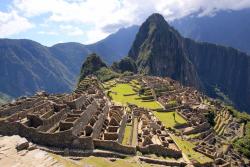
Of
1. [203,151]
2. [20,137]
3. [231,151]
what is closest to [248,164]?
[231,151]

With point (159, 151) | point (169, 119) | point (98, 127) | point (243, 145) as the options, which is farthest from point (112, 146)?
point (243, 145)

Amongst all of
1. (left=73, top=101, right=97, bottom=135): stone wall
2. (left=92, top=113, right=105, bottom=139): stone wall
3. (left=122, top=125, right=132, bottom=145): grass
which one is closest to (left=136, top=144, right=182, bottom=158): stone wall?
(left=122, top=125, right=132, bottom=145): grass

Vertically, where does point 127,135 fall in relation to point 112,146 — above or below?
below

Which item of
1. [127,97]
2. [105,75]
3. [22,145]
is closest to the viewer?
[22,145]

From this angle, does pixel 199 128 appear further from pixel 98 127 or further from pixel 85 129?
pixel 85 129

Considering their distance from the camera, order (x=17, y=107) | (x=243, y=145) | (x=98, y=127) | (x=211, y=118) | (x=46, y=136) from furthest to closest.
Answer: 1. (x=211, y=118)
2. (x=243, y=145)
3. (x=17, y=107)
4. (x=98, y=127)
5. (x=46, y=136)
